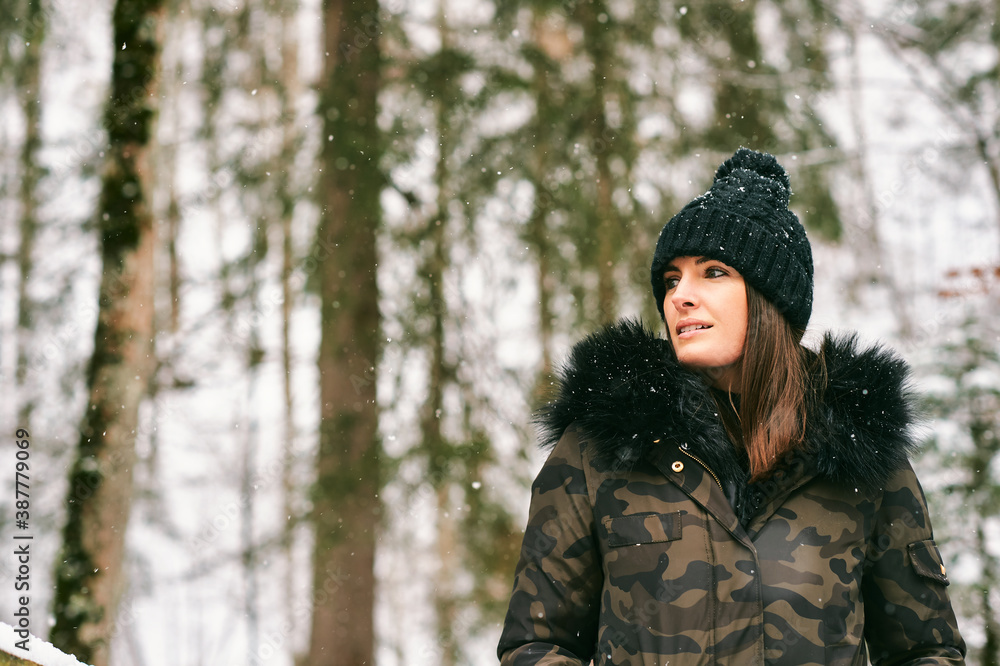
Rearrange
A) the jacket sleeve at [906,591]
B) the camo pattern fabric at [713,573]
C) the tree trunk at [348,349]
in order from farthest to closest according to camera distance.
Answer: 1. the tree trunk at [348,349]
2. the jacket sleeve at [906,591]
3. the camo pattern fabric at [713,573]

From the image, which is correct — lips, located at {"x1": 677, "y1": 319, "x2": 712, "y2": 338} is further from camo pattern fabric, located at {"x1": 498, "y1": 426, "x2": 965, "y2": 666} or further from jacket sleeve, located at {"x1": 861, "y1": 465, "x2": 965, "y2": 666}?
jacket sleeve, located at {"x1": 861, "y1": 465, "x2": 965, "y2": 666}

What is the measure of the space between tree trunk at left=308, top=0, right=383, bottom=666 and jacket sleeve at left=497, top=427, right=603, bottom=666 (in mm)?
4684

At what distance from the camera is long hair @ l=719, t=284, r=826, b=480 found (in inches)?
81.8

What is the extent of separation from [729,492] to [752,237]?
2.42ft

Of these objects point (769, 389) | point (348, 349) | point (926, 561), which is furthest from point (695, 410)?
point (348, 349)

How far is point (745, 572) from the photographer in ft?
6.07

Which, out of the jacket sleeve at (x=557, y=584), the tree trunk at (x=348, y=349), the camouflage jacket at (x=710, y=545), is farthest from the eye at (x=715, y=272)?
the tree trunk at (x=348, y=349)

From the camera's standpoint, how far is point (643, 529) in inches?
75.4

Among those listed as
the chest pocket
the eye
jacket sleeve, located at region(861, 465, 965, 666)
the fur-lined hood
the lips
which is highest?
the eye

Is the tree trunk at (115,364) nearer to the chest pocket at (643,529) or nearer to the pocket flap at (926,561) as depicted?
the chest pocket at (643,529)

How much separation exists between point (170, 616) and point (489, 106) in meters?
9.85

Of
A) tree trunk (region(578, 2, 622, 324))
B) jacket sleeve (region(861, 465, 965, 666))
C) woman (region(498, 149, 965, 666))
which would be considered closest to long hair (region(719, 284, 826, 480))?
woman (region(498, 149, 965, 666))

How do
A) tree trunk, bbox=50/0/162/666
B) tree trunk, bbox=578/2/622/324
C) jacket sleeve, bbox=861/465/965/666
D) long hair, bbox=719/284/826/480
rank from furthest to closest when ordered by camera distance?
tree trunk, bbox=578/2/622/324 → tree trunk, bbox=50/0/162/666 → long hair, bbox=719/284/826/480 → jacket sleeve, bbox=861/465/965/666

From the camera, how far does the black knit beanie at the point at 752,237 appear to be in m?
2.22
